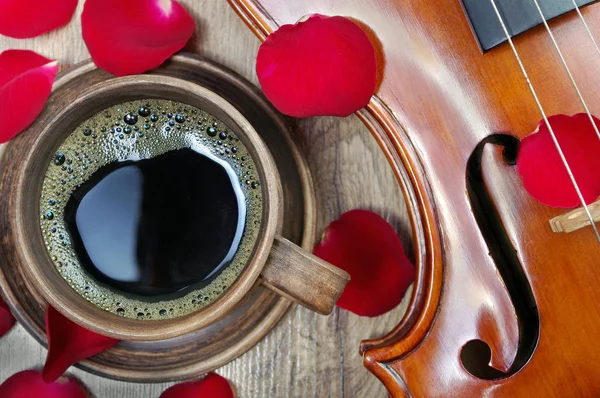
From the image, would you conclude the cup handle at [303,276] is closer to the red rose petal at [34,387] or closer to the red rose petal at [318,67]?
the red rose petal at [318,67]

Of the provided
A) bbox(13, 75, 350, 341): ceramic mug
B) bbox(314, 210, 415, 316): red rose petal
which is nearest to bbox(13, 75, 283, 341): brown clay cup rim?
bbox(13, 75, 350, 341): ceramic mug

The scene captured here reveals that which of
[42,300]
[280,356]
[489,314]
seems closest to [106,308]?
[42,300]

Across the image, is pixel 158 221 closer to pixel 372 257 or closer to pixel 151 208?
pixel 151 208

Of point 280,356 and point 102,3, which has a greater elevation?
point 102,3

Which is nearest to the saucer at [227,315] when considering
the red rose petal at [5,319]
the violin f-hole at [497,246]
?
the red rose petal at [5,319]

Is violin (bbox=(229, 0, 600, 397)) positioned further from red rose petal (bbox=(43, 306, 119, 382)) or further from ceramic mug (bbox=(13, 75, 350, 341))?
red rose petal (bbox=(43, 306, 119, 382))

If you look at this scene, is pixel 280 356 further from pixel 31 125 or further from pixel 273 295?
pixel 31 125
